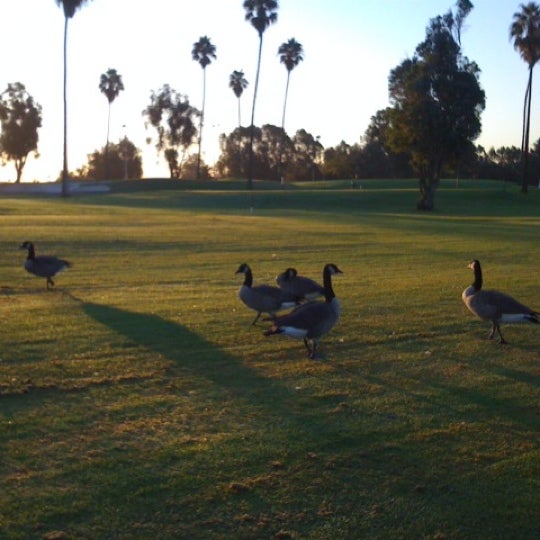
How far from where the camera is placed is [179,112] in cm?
14362

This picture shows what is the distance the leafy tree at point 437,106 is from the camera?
2771 inches

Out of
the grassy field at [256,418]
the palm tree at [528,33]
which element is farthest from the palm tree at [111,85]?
the grassy field at [256,418]

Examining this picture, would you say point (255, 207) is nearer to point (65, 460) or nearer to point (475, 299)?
point (475, 299)

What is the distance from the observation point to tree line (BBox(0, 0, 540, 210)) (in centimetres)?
7131

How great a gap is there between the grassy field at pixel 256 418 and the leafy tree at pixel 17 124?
116011 millimetres

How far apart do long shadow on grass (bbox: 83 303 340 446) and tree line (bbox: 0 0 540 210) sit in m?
57.8

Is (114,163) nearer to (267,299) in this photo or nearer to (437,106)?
(437,106)

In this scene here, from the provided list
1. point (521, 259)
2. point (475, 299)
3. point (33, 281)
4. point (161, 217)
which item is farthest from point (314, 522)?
point (161, 217)

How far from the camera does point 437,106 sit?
232 feet

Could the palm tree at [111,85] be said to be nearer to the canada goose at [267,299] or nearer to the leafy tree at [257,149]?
the leafy tree at [257,149]

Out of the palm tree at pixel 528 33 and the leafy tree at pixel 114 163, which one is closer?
the palm tree at pixel 528 33

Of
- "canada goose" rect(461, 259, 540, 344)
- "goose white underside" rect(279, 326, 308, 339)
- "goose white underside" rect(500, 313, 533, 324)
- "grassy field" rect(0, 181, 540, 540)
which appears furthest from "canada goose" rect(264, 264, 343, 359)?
"goose white underside" rect(500, 313, 533, 324)

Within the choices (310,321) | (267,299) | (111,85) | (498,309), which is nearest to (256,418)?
(310,321)

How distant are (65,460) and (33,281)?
1455cm
